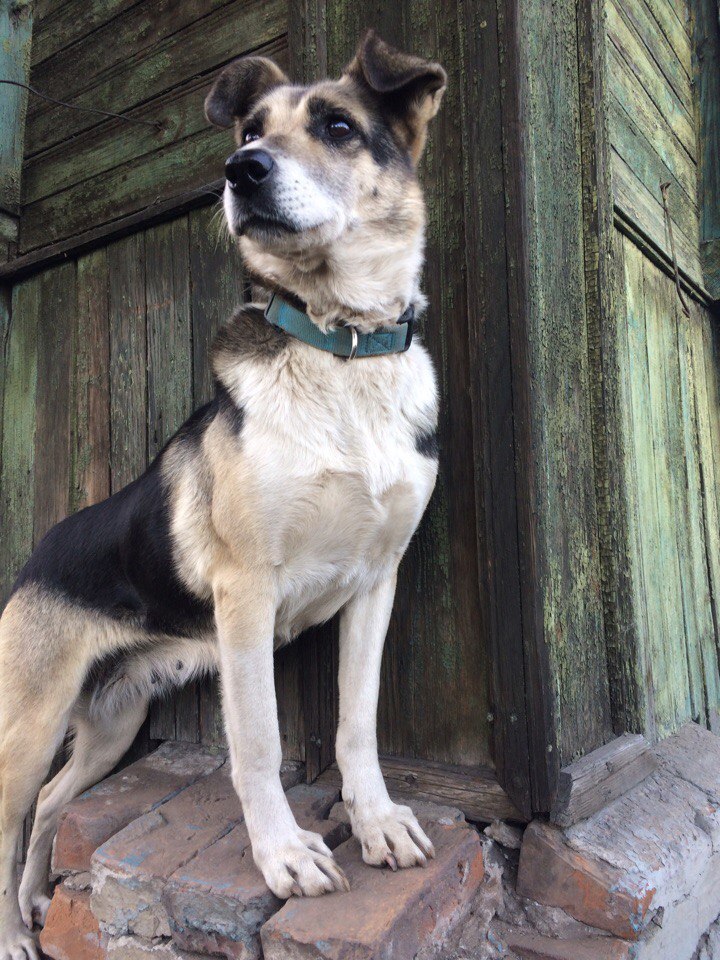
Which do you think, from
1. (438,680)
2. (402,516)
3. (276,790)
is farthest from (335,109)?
(276,790)

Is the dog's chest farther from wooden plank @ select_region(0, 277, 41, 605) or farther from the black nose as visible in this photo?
wooden plank @ select_region(0, 277, 41, 605)

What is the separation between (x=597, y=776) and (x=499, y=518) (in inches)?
31.3

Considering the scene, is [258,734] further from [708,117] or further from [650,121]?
[708,117]

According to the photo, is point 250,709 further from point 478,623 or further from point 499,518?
point 499,518

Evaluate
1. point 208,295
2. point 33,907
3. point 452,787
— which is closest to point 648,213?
point 208,295

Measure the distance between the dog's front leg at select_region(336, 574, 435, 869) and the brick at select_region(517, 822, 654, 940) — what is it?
33 centimetres

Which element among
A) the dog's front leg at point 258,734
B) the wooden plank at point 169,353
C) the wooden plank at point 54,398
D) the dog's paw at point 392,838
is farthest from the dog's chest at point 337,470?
the wooden plank at point 54,398

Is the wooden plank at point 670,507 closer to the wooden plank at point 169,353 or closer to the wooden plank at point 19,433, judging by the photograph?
the wooden plank at point 169,353

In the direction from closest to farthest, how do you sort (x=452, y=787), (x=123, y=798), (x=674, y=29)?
(x=452, y=787) < (x=123, y=798) < (x=674, y=29)

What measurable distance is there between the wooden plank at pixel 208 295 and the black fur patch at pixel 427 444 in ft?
3.38

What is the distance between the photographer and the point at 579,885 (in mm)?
1878

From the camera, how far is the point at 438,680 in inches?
88.7

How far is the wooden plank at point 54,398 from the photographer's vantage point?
3.24m

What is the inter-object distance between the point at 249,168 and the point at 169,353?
123 centimetres
